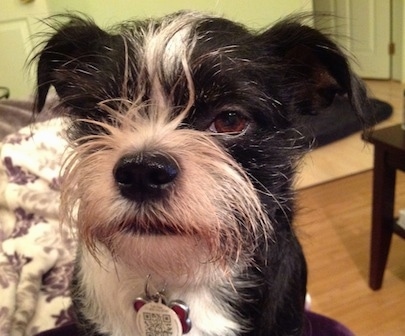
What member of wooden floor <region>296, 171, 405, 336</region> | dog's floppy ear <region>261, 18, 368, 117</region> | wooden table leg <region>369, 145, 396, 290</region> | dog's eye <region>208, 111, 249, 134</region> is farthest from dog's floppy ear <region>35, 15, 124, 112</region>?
wooden table leg <region>369, 145, 396, 290</region>

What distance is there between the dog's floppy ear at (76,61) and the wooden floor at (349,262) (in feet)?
3.03

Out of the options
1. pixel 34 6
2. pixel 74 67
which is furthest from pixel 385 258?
pixel 34 6

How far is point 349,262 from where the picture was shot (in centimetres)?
241

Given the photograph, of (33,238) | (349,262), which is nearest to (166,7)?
(349,262)

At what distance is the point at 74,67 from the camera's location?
3.80ft

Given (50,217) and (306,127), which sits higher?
(306,127)

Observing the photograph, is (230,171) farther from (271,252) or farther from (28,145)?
(28,145)

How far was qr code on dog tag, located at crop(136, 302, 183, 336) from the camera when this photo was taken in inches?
42.3

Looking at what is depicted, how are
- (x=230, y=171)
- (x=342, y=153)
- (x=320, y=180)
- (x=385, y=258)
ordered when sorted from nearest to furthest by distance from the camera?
(x=230, y=171), (x=385, y=258), (x=320, y=180), (x=342, y=153)

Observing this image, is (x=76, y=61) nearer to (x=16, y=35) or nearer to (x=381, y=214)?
(x=381, y=214)

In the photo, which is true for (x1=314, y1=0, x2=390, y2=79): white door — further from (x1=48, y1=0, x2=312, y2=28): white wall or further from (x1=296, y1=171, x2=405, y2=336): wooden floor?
(x1=296, y1=171, x2=405, y2=336): wooden floor

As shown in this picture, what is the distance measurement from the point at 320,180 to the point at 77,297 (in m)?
2.18

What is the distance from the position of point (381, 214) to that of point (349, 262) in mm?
358

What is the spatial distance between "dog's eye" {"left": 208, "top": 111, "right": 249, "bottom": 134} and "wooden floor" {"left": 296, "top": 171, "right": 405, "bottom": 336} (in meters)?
0.82
